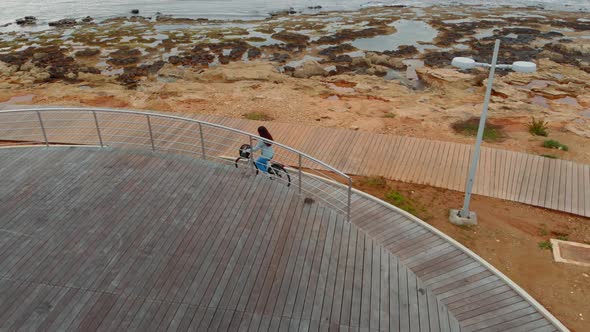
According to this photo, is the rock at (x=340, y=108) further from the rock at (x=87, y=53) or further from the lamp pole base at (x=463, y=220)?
the rock at (x=87, y=53)

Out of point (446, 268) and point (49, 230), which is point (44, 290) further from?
point (446, 268)

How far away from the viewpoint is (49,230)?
827 cm

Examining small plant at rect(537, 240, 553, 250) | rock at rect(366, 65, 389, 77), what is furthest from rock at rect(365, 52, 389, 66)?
small plant at rect(537, 240, 553, 250)

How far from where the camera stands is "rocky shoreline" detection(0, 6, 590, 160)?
80.8 feet

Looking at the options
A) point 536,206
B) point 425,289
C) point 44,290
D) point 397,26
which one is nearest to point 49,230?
point 44,290

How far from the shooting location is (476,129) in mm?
20969

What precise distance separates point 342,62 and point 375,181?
23.3 metres

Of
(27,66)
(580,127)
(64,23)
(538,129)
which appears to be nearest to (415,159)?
(538,129)

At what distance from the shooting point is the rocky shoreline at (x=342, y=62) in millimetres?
24625

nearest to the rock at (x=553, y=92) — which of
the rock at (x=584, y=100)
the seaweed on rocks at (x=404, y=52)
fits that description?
the rock at (x=584, y=100)

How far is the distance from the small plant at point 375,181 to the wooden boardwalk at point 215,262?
15.3 feet

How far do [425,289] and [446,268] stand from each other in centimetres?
125

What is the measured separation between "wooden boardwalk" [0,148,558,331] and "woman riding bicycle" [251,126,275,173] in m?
0.50

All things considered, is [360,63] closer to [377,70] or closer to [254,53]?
[377,70]
